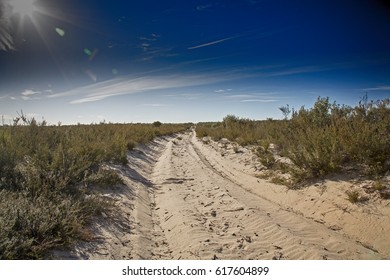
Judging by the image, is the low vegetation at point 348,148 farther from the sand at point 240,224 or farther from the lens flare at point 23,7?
the lens flare at point 23,7

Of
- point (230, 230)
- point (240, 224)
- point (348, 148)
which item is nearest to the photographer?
point (230, 230)

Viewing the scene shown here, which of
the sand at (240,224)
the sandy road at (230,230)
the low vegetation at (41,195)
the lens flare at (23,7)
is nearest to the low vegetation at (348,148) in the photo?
the sand at (240,224)

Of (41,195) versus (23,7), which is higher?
(23,7)

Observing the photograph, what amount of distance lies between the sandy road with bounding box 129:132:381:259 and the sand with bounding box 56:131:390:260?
0.01 meters

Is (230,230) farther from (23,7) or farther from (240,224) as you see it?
(23,7)

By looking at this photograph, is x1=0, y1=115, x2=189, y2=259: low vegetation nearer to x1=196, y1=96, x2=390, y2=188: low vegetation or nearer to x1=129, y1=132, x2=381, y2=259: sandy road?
x1=129, y1=132, x2=381, y2=259: sandy road

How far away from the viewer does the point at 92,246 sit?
319cm

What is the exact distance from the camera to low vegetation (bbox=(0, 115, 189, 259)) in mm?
2846

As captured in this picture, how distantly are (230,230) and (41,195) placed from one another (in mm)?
2605

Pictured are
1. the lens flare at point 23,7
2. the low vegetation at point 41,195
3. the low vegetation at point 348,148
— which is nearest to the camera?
the low vegetation at point 41,195

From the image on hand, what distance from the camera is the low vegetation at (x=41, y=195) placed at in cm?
285

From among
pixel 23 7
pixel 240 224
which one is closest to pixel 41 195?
pixel 23 7

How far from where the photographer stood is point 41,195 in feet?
12.5

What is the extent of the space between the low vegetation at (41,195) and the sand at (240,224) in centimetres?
24
